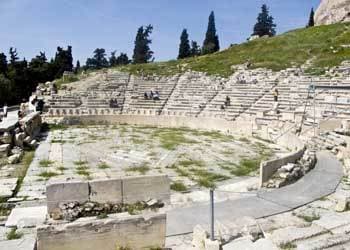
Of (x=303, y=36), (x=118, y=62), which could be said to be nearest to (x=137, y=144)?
(x=303, y=36)

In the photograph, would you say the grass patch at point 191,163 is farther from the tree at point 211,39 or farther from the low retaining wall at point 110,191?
the tree at point 211,39

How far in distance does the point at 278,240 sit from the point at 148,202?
9.39 feet

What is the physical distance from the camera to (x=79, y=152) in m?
13.0

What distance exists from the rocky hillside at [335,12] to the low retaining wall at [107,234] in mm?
51367

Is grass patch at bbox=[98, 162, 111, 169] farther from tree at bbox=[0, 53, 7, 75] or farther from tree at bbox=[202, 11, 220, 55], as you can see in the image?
tree at bbox=[202, 11, 220, 55]

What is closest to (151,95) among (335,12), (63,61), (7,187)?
(7,187)

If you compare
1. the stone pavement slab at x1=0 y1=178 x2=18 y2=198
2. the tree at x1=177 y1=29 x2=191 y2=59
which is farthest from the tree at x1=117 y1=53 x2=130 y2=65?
the stone pavement slab at x1=0 y1=178 x2=18 y2=198

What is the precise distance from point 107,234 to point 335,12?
54.7 m

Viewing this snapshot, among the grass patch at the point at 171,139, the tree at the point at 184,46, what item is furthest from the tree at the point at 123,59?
the grass patch at the point at 171,139

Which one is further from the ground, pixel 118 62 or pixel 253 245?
pixel 118 62

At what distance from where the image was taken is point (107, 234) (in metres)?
4.98

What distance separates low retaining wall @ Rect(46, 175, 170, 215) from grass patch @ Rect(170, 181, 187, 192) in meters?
1.21

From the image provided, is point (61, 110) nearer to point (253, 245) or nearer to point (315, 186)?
point (315, 186)

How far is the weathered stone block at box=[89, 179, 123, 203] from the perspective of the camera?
6707 mm
